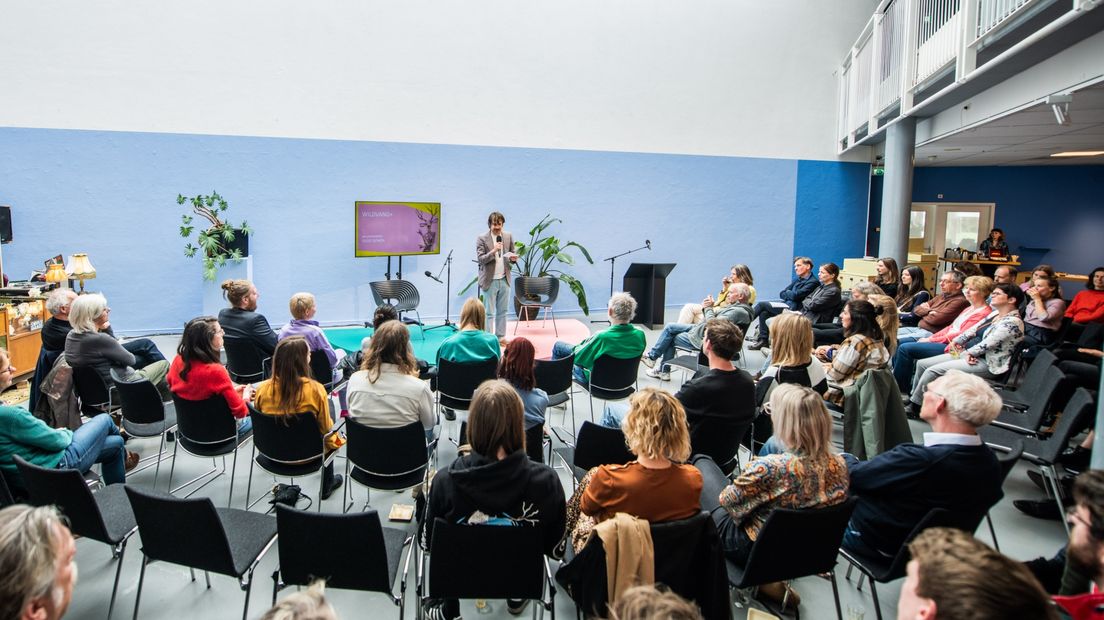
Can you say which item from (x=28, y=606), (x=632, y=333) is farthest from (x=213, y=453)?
(x=632, y=333)

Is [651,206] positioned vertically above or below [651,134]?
below

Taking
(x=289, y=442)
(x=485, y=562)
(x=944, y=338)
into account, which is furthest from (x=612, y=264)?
(x=485, y=562)

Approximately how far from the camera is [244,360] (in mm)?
4832

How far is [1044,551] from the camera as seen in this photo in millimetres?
3209

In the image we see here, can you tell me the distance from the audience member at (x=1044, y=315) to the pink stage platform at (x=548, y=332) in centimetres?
435

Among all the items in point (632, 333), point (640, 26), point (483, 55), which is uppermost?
point (640, 26)

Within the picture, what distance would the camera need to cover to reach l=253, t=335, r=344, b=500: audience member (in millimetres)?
3139

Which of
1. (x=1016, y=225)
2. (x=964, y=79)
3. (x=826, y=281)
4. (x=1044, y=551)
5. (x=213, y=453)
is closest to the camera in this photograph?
(x=1044, y=551)

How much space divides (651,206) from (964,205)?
6.59m

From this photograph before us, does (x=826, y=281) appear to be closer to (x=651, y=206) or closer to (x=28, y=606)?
(x=651, y=206)

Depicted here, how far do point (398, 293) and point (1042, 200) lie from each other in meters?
11.7

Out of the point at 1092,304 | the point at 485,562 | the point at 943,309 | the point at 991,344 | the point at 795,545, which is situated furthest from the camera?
the point at 943,309

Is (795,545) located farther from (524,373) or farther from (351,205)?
(351,205)

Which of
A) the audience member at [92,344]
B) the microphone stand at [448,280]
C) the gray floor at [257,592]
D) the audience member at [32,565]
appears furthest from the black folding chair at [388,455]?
the microphone stand at [448,280]
